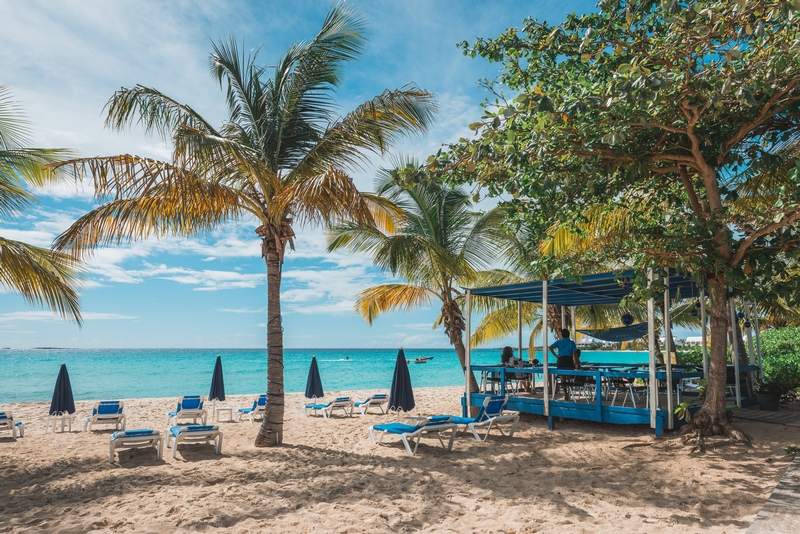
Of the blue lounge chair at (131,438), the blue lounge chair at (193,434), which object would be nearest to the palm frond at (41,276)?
the blue lounge chair at (131,438)

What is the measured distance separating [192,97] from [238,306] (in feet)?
276

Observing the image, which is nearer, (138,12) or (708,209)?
(708,209)

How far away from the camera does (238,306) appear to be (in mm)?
88188

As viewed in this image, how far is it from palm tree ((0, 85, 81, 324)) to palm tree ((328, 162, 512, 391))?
20.0 feet

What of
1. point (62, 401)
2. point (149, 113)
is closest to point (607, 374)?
point (149, 113)

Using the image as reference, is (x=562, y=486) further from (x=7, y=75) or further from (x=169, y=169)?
(x=7, y=75)

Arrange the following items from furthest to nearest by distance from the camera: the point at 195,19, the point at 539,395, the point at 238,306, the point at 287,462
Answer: the point at 238,306
the point at 539,395
the point at 195,19
the point at 287,462

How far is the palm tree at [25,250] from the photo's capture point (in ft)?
25.5

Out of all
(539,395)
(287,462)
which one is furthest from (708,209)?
(287,462)

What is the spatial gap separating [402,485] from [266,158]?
5.35 m

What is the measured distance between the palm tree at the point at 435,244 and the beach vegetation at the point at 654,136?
5.60 meters

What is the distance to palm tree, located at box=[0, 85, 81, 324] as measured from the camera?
7.77 metres

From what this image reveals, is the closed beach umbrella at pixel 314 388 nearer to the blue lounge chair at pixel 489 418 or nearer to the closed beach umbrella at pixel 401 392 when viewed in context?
the closed beach umbrella at pixel 401 392

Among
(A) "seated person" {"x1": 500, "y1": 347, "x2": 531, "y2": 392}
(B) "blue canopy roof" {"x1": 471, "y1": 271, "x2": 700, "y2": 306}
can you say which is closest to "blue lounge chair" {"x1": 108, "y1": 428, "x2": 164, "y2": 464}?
(B) "blue canopy roof" {"x1": 471, "y1": 271, "x2": 700, "y2": 306}
